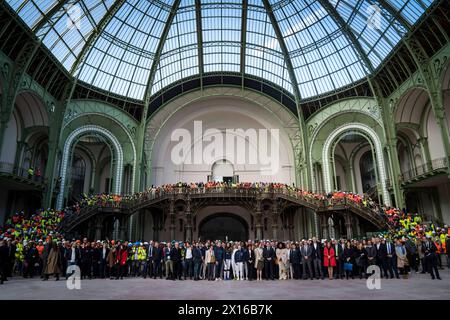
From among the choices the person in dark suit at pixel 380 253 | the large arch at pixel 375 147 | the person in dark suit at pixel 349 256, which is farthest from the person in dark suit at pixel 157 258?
the large arch at pixel 375 147

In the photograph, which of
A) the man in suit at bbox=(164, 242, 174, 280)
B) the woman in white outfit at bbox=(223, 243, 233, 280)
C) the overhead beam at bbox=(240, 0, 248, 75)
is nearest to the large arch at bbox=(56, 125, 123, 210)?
the man in suit at bbox=(164, 242, 174, 280)

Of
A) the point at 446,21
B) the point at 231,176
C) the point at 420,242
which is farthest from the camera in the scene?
the point at 231,176

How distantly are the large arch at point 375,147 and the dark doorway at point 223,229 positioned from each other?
11.3 metres

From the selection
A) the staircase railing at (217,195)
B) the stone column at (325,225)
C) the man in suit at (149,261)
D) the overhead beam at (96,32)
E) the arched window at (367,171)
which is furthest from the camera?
the arched window at (367,171)

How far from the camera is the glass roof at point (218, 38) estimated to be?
89.5 ft

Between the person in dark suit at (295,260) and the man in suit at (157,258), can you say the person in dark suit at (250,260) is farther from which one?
the man in suit at (157,258)

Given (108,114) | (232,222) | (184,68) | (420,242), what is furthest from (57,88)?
Answer: (420,242)

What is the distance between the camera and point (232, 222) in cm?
3834

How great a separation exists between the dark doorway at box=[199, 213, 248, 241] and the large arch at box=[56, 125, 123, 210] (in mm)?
11296

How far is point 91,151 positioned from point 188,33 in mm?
19794

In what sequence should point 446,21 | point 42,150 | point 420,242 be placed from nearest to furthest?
point 420,242
point 446,21
point 42,150

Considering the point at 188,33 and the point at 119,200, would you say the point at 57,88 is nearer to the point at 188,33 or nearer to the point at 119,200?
the point at 119,200

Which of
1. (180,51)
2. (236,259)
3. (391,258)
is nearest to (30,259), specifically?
(236,259)

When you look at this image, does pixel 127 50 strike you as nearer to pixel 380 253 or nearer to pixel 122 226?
pixel 122 226
